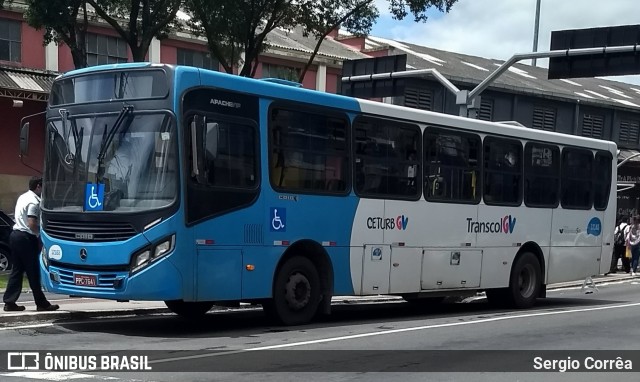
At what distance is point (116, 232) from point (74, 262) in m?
0.78

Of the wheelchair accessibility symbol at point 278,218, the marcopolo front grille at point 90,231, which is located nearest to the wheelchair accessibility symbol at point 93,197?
the marcopolo front grille at point 90,231

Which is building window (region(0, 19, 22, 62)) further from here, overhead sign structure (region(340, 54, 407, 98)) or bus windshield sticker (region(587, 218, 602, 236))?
bus windshield sticker (region(587, 218, 602, 236))

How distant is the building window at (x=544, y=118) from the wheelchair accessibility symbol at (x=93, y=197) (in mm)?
36769

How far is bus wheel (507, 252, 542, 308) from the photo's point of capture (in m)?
17.1

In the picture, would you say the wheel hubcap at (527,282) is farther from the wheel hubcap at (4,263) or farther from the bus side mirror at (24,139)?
the wheel hubcap at (4,263)

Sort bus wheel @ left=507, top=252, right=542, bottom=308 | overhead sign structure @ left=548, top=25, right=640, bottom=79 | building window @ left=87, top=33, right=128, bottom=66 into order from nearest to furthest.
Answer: bus wheel @ left=507, top=252, right=542, bottom=308 → overhead sign structure @ left=548, top=25, right=640, bottom=79 → building window @ left=87, top=33, right=128, bottom=66

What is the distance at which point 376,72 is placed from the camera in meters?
26.4

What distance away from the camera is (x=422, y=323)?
1418 centimetres

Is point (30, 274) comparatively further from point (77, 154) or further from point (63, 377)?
point (63, 377)

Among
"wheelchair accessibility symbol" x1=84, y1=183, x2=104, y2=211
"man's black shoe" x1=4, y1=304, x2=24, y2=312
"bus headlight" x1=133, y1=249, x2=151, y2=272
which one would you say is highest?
"wheelchair accessibility symbol" x1=84, y1=183, x2=104, y2=211

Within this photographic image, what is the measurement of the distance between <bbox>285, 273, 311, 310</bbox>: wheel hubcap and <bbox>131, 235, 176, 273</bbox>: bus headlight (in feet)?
7.22

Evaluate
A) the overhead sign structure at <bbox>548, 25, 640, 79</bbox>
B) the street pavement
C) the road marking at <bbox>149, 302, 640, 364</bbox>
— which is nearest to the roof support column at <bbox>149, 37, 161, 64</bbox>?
the overhead sign structure at <bbox>548, 25, 640, 79</bbox>

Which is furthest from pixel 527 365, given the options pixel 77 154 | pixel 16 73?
pixel 16 73

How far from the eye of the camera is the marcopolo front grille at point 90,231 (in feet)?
36.1
